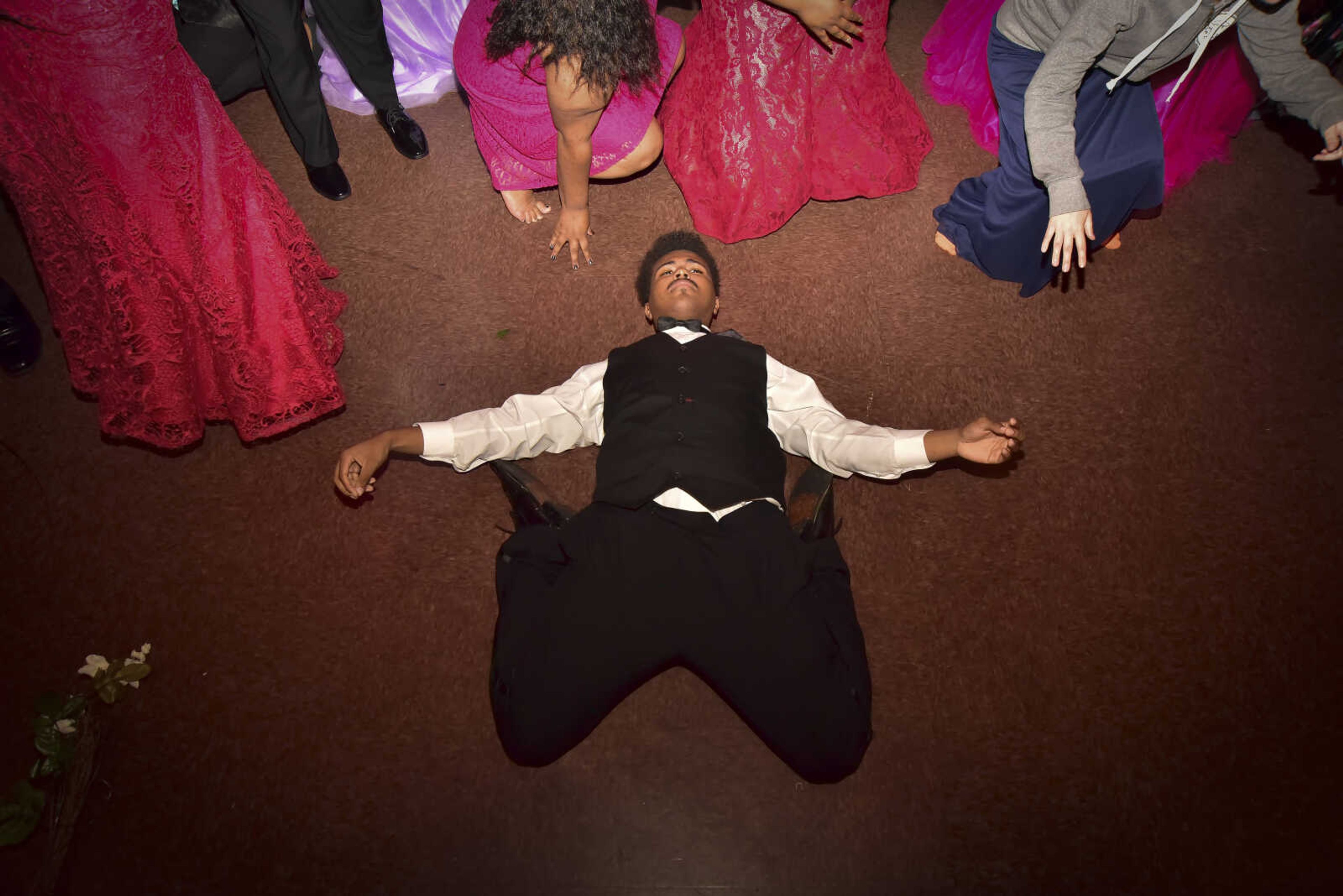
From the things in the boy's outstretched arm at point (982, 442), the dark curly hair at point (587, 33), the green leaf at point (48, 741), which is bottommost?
the green leaf at point (48, 741)

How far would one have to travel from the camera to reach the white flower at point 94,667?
1838 millimetres

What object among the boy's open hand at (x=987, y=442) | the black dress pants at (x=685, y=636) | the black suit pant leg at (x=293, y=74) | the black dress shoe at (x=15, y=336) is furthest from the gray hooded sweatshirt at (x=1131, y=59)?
the black dress shoe at (x=15, y=336)

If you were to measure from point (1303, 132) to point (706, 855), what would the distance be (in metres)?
2.89

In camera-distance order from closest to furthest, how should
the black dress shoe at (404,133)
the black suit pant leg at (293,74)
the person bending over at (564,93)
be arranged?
the person bending over at (564,93) < the black suit pant leg at (293,74) < the black dress shoe at (404,133)

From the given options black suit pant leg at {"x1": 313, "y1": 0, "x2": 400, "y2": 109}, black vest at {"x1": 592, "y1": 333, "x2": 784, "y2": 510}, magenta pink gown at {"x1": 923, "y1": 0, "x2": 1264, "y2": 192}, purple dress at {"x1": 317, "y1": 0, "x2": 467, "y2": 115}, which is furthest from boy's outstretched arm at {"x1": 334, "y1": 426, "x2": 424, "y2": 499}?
magenta pink gown at {"x1": 923, "y1": 0, "x2": 1264, "y2": 192}

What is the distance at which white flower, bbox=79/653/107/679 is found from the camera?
184cm

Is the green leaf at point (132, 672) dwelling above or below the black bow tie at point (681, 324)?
below

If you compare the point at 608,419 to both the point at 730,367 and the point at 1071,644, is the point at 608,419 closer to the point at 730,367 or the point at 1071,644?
the point at 730,367

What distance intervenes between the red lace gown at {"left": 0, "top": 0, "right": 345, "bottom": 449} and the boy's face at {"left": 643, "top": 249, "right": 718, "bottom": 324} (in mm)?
A: 886

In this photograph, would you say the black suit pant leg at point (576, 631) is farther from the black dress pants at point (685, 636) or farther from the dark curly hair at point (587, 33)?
the dark curly hair at point (587, 33)

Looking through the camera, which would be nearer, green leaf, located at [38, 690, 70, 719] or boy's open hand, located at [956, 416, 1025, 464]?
boy's open hand, located at [956, 416, 1025, 464]

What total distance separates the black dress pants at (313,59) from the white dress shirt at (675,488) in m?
1.04

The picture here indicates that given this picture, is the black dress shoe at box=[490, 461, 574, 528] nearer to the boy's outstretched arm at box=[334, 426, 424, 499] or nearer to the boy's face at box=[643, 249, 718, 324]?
the boy's outstretched arm at box=[334, 426, 424, 499]

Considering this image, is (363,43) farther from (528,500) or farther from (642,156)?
(528,500)
